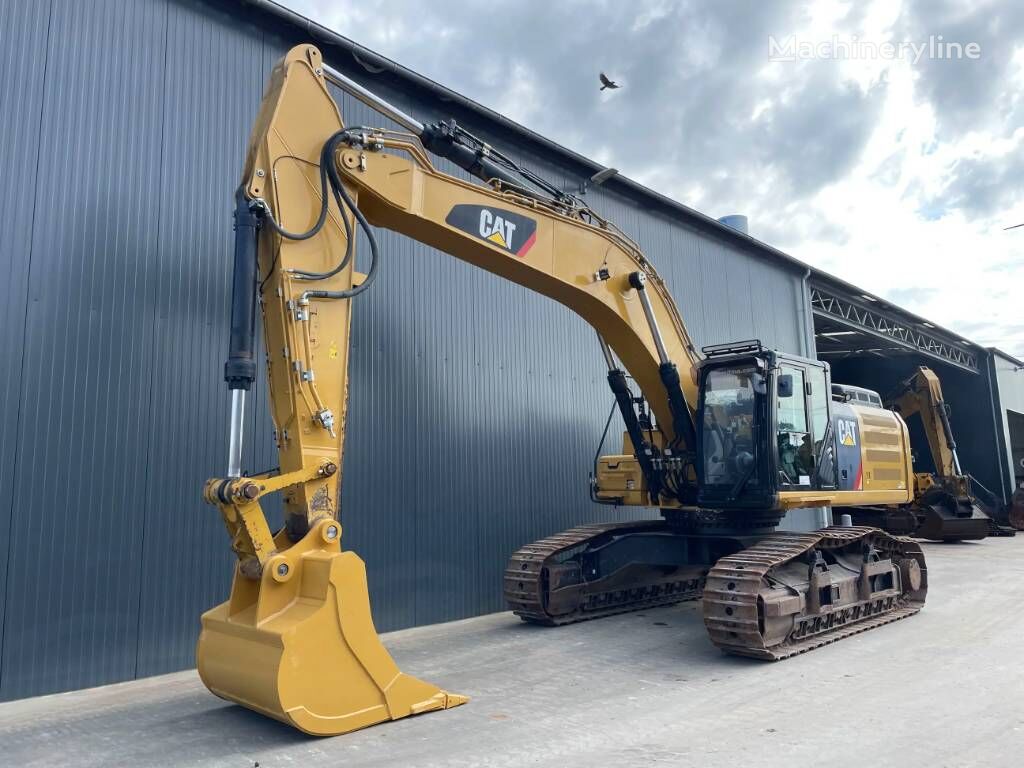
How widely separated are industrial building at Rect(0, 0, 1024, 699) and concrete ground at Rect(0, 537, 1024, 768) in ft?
3.18

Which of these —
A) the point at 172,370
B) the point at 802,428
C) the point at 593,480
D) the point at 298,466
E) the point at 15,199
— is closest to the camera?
the point at 298,466

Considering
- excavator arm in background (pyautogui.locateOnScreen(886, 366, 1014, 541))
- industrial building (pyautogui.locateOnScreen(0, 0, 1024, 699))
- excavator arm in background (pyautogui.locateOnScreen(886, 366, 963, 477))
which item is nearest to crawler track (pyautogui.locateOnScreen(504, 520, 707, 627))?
industrial building (pyautogui.locateOnScreen(0, 0, 1024, 699))

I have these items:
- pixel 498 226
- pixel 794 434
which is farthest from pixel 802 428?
pixel 498 226

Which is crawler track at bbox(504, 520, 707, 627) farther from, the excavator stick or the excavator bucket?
the excavator bucket

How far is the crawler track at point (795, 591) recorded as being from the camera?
6859 mm

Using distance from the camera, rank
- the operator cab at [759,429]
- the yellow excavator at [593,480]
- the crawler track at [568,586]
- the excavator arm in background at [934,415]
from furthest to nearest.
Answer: the excavator arm in background at [934,415] → the crawler track at [568,586] → the operator cab at [759,429] → the yellow excavator at [593,480]

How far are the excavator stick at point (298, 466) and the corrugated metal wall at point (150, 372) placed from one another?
208 centimetres

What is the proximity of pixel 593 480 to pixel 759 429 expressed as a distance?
2503 millimetres

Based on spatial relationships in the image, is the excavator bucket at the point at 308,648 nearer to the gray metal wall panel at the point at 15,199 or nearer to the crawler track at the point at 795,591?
the gray metal wall panel at the point at 15,199

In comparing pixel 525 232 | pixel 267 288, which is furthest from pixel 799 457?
pixel 267 288

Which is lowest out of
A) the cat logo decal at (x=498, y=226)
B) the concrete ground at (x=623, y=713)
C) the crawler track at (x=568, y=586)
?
the concrete ground at (x=623, y=713)

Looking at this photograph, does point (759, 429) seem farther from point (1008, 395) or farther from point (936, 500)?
point (1008, 395)

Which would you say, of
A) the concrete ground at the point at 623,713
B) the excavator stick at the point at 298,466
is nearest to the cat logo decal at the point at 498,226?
the excavator stick at the point at 298,466

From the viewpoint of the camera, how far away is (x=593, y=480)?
32.5 feet
